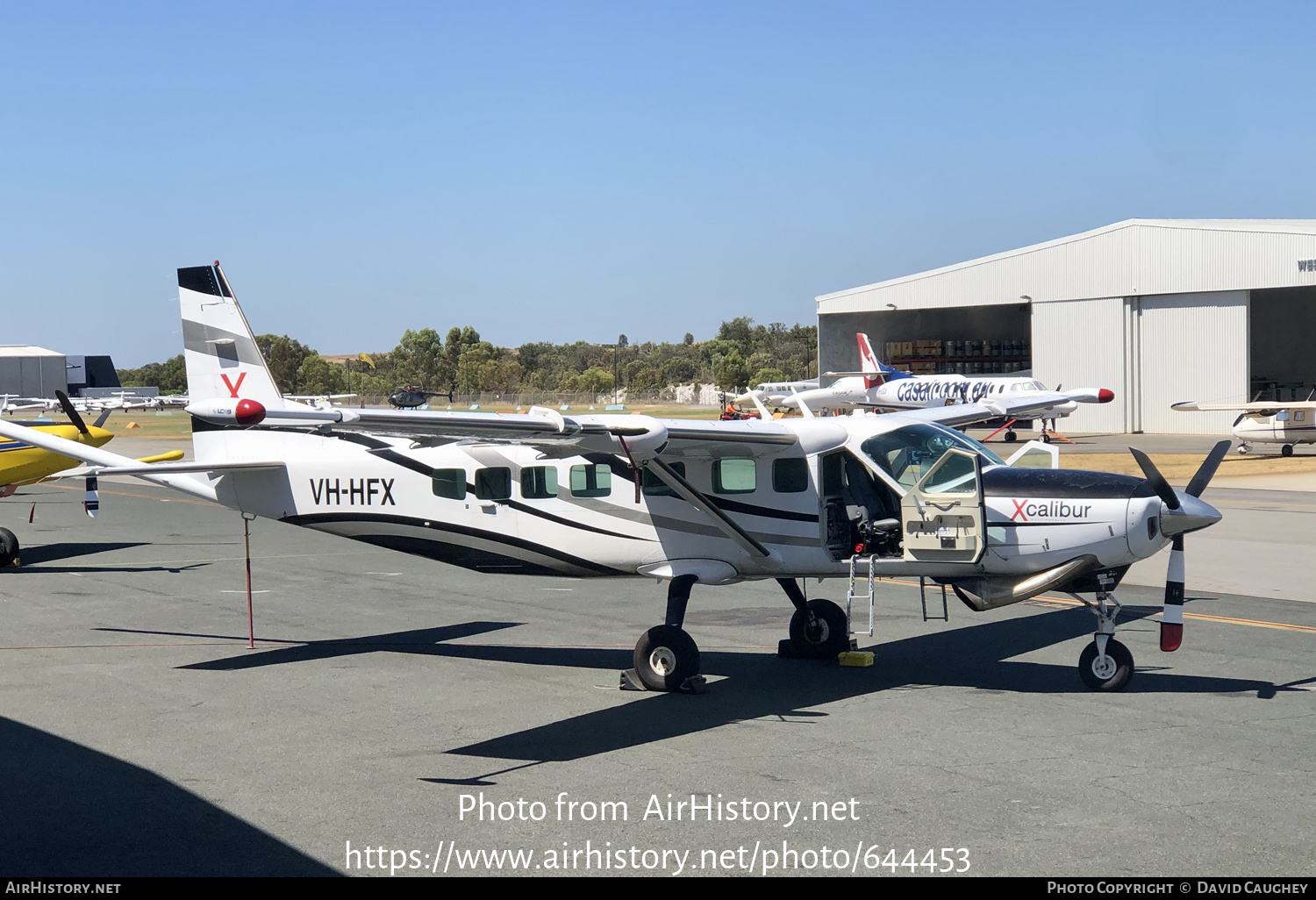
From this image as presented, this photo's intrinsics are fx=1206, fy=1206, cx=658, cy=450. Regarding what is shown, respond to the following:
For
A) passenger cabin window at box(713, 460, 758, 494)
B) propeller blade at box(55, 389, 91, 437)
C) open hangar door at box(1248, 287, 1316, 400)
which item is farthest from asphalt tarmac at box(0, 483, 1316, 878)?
open hangar door at box(1248, 287, 1316, 400)

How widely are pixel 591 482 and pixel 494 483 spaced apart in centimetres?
112

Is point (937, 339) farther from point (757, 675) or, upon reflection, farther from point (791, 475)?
point (791, 475)

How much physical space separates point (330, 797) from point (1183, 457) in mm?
41897

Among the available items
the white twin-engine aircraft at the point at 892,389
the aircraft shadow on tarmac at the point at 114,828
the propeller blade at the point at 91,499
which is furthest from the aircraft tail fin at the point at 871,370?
the aircraft shadow on tarmac at the point at 114,828

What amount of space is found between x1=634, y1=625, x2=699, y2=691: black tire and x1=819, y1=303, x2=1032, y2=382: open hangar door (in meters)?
67.2

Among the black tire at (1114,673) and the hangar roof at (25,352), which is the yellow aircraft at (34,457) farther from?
the hangar roof at (25,352)

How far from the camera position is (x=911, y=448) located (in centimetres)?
1170

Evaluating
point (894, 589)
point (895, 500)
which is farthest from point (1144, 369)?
point (895, 500)

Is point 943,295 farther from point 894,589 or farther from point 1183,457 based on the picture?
point 894,589

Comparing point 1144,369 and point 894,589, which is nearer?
point 894,589

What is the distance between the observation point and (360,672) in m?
12.9

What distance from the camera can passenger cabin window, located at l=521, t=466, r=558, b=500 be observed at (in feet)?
42.3

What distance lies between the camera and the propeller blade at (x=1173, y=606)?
35.7 feet

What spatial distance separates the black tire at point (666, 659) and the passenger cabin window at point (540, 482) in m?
2.00
